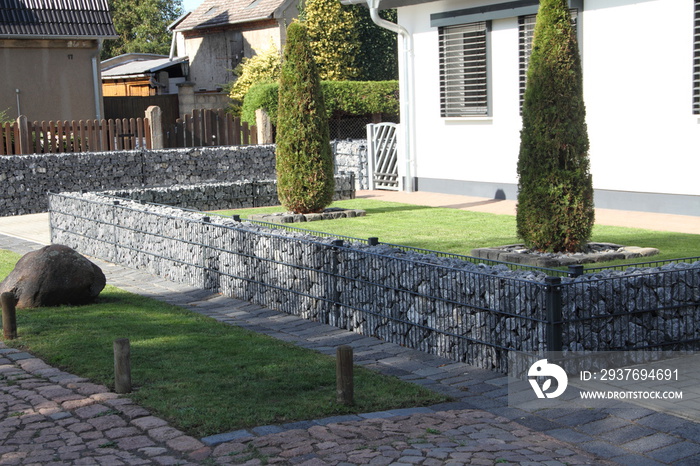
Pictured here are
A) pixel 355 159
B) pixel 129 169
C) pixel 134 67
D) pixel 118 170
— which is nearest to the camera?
pixel 118 170

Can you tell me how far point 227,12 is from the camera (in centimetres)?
3975

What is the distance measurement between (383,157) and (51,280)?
13.0 metres

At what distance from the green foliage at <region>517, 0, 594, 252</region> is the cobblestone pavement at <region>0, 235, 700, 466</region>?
4.18m

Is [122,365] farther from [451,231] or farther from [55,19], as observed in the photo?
[55,19]

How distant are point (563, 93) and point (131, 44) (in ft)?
156

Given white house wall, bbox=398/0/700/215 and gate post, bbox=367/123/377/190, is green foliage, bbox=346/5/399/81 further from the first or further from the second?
white house wall, bbox=398/0/700/215

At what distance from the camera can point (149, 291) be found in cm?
1101

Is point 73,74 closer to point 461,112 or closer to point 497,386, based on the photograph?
point 461,112

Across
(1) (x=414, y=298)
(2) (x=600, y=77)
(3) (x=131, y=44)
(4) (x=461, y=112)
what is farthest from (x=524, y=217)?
(3) (x=131, y=44)

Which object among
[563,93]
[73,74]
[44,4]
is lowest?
[563,93]

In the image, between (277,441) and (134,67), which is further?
(134,67)

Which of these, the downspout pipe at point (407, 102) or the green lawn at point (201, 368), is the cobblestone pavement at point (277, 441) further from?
the downspout pipe at point (407, 102)

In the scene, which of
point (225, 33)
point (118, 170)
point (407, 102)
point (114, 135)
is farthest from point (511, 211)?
point (225, 33)

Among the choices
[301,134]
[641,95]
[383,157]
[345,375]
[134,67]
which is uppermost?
[134,67]
